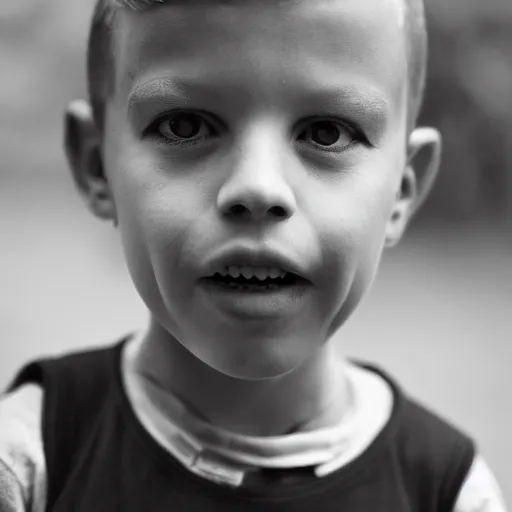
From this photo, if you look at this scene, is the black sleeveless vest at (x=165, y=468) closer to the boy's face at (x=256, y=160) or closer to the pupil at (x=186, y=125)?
the boy's face at (x=256, y=160)

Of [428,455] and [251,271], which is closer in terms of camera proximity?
[251,271]

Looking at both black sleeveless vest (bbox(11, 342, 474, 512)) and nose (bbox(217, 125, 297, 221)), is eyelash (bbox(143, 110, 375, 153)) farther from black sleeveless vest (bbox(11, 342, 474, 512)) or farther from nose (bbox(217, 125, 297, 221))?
black sleeveless vest (bbox(11, 342, 474, 512))

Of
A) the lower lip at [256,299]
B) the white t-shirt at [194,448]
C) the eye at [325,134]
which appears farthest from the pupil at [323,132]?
the white t-shirt at [194,448]

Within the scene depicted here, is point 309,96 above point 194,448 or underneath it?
above

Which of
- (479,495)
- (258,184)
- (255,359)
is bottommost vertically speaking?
(479,495)

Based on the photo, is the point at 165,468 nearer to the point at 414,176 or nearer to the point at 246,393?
the point at 246,393

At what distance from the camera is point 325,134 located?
1.86ft

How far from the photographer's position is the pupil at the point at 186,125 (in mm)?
562

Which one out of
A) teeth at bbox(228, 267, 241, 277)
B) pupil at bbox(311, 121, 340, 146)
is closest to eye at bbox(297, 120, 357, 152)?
pupil at bbox(311, 121, 340, 146)

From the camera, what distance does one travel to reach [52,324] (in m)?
1.79

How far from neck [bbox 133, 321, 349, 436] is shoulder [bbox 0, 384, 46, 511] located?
10 centimetres

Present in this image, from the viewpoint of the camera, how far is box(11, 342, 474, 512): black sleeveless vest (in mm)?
623

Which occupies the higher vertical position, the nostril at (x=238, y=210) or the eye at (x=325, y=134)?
the eye at (x=325, y=134)

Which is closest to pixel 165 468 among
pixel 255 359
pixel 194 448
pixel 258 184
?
pixel 194 448
